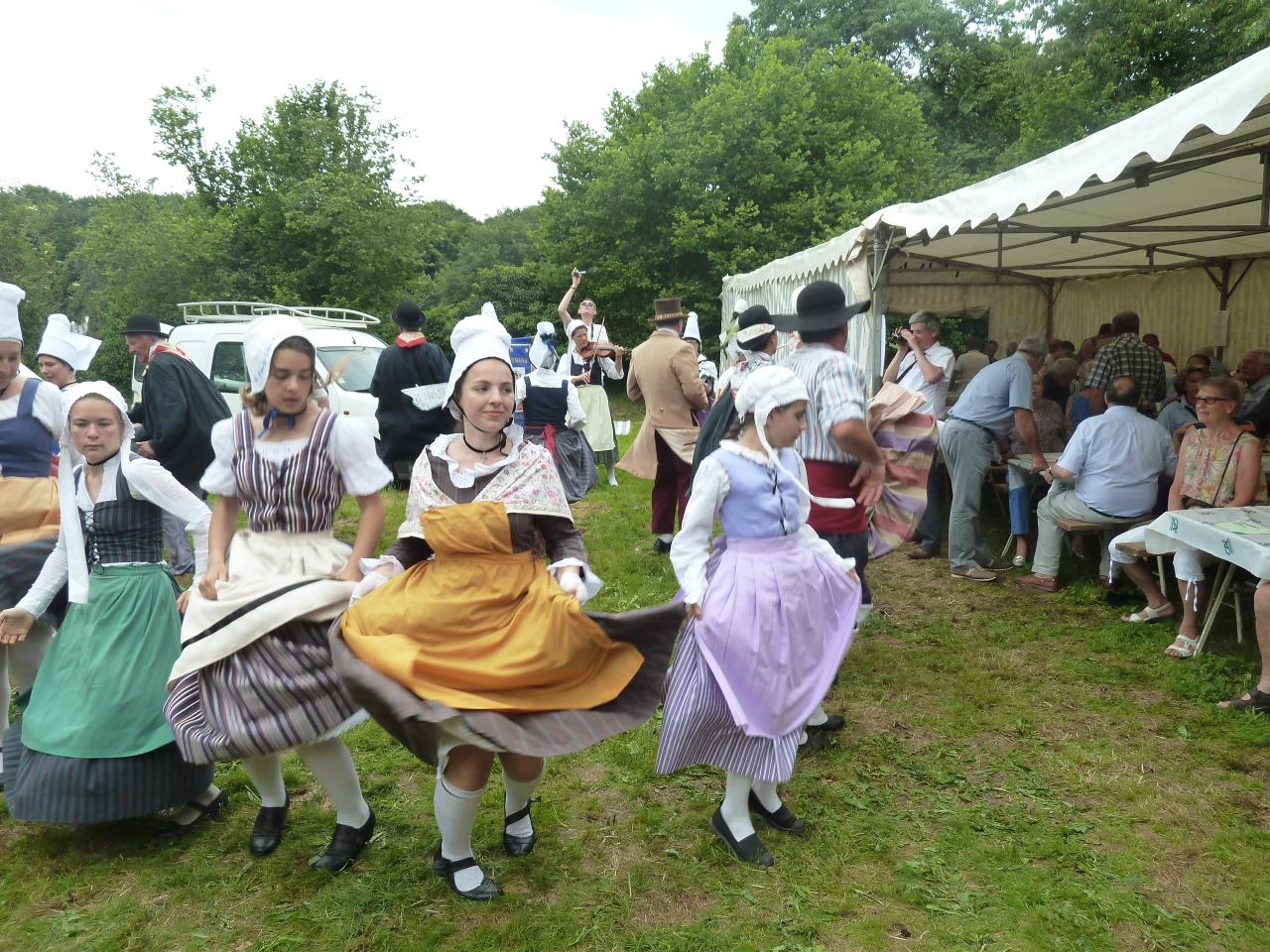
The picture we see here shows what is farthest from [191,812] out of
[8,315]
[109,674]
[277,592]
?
[8,315]

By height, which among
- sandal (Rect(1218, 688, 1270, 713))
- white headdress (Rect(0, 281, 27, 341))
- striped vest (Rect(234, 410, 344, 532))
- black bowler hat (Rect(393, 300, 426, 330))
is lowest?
sandal (Rect(1218, 688, 1270, 713))

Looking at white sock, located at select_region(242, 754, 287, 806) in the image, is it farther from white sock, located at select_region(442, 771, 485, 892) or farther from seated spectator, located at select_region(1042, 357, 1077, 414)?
seated spectator, located at select_region(1042, 357, 1077, 414)

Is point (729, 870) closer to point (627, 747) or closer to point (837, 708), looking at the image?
point (627, 747)

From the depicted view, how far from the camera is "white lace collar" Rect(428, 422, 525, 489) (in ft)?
8.59

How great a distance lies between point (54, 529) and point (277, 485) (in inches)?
59.8

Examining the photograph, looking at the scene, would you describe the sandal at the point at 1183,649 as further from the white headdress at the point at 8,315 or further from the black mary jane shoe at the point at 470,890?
the white headdress at the point at 8,315

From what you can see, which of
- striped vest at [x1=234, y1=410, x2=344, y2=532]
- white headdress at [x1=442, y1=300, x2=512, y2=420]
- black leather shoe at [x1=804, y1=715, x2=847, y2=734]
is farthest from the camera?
black leather shoe at [x1=804, y1=715, x2=847, y2=734]

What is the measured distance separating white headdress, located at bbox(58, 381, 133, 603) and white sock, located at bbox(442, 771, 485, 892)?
1467 mm

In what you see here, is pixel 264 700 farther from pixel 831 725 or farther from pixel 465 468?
pixel 831 725

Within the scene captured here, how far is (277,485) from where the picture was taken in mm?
2762

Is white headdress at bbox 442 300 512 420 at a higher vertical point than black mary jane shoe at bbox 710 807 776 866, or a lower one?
higher

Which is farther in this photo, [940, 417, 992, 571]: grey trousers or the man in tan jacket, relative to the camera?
the man in tan jacket

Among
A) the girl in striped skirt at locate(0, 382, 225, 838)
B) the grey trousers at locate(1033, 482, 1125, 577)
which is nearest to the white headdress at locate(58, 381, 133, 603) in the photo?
the girl in striped skirt at locate(0, 382, 225, 838)

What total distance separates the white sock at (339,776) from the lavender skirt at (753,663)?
1.04m
